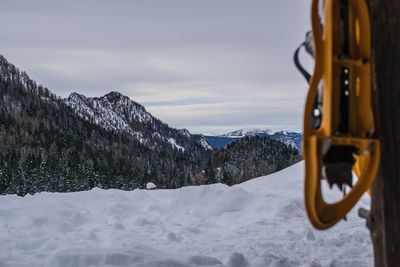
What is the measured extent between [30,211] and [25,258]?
300 cm

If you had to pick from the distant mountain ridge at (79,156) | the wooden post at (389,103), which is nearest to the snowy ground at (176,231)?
the wooden post at (389,103)

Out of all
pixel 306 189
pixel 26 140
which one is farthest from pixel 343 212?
pixel 26 140

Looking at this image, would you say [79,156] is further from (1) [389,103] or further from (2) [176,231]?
(1) [389,103]

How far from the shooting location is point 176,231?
7496mm

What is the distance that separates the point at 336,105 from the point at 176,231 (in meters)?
5.60

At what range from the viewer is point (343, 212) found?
229cm

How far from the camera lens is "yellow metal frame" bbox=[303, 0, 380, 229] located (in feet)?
7.10

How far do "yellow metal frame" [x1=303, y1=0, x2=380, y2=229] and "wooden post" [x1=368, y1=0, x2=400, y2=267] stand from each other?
154 mm

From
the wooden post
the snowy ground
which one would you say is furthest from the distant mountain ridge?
the wooden post

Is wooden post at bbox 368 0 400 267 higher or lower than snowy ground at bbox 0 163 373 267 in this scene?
higher

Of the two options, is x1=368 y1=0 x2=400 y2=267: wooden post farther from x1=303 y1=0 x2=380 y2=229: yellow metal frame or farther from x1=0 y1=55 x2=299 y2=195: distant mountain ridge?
x1=0 y1=55 x2=299 y2=195: distant mountain ridge

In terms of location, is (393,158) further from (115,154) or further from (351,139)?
(115,154)

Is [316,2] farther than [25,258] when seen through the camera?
No

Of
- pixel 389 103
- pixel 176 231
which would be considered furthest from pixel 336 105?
pixel 176 231
